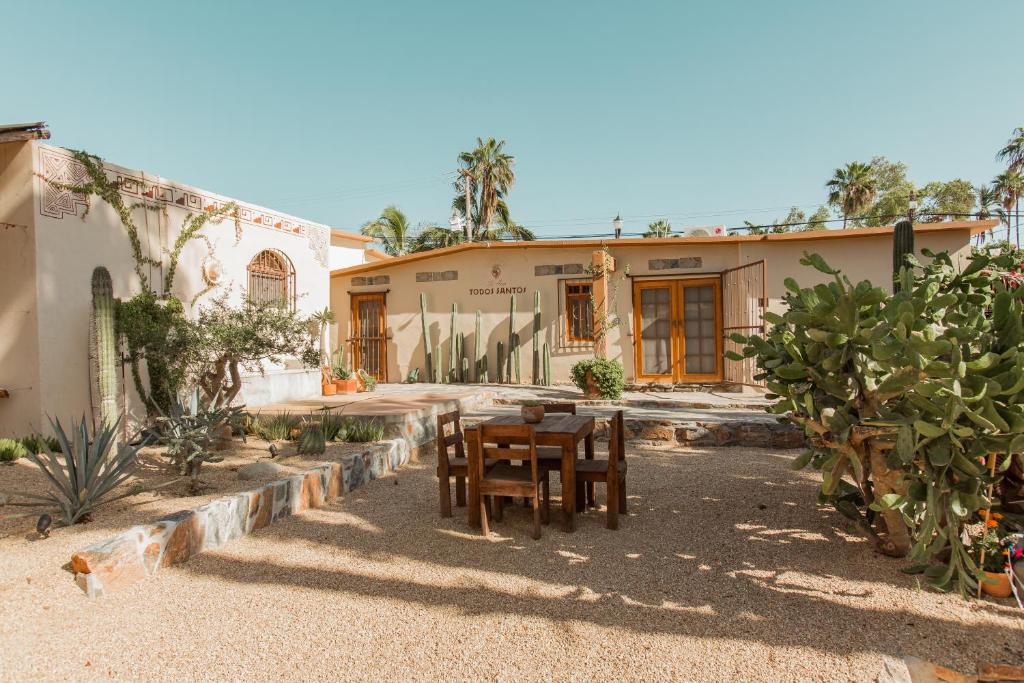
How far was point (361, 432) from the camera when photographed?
20.6 feet

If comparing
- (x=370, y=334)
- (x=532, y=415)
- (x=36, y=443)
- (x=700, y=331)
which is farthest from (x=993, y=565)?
(x=370, y=334)

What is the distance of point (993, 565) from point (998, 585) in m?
0.17

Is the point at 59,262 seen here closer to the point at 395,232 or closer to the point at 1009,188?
the point at 395,232

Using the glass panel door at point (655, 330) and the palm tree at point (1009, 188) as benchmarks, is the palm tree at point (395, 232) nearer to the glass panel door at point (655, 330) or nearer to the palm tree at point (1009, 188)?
the glass panel door at point (655, 330)

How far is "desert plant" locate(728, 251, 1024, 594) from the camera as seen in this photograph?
2580mm

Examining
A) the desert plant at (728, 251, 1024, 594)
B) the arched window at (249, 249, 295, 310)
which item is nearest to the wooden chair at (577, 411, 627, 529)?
the desert plant at (728, 251, 1024, 594)

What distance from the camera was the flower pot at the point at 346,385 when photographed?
10.5 meters

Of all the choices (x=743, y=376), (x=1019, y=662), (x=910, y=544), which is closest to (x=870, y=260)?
(x=743, y=376)

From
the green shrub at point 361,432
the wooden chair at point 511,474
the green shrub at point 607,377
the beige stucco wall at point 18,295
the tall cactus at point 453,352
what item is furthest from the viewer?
the tall cactus at point 453,352

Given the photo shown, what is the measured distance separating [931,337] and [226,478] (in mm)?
4901

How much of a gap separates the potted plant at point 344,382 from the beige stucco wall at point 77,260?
2.06 m

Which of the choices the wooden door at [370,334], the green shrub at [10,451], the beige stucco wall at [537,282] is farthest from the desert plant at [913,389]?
the wooden door at [370,334]

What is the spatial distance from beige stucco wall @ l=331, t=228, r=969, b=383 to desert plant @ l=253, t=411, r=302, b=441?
18.0ft

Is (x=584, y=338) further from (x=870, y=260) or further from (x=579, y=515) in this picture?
(x=579, y=515)
